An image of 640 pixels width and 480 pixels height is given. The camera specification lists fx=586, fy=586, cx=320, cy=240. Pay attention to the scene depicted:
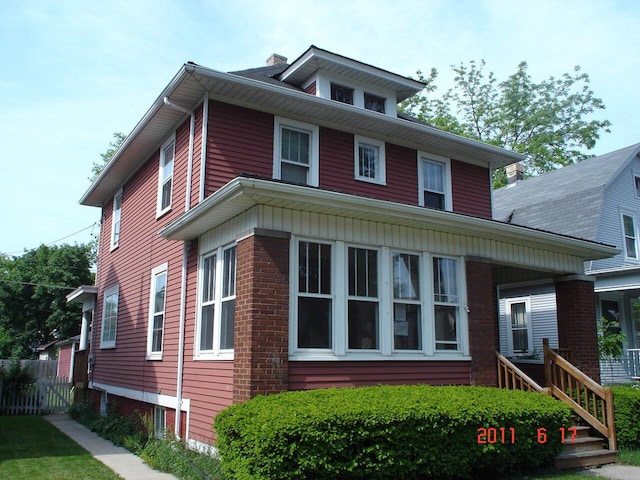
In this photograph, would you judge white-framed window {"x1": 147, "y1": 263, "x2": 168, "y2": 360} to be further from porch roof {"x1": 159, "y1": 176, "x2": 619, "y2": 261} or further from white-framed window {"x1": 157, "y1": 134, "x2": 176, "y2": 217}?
porch roof {"x1": 159, "y1": 176, "x2": 619, "y2": 261}

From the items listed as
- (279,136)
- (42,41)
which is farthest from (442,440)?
(42,41)

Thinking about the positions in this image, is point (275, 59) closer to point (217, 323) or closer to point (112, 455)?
point (217, 323)

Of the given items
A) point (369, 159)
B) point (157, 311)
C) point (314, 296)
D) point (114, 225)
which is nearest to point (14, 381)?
point (114, 225)

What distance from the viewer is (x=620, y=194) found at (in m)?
20.8

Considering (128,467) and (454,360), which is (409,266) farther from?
(128,467)

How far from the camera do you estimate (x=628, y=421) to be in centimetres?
1006

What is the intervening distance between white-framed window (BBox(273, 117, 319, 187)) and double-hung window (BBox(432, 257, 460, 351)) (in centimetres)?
298

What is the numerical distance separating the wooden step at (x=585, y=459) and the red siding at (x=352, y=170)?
220 inches

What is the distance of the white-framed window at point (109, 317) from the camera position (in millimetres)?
15266

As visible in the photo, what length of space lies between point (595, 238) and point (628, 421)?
976 cm

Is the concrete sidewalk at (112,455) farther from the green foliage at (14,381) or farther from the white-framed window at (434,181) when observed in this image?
the white-framed window at (434,181)

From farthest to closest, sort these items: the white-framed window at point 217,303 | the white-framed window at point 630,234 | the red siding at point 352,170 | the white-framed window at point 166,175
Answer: the white-framed window at point 630,234
the white-framed window at point 166,175
the red siding at point 352,170
the white-framed window at point 217,303

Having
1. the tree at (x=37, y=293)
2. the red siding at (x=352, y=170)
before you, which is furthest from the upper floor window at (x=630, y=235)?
the tree at (x=37, y=293)

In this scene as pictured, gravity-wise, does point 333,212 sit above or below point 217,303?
above
